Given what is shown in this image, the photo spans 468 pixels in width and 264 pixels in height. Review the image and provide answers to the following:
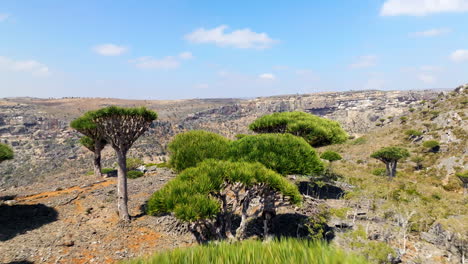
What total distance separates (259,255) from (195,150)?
14548 mm

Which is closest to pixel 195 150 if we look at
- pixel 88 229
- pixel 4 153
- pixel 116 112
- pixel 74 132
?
pixel 116 112

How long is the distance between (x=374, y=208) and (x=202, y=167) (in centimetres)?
1276

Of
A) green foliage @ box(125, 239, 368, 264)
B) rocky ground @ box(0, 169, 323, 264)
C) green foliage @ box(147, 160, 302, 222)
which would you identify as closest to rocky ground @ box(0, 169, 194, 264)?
rocky ground @ box(0, 169, 323, 264)

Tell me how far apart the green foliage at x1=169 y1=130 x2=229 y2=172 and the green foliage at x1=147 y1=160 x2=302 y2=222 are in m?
5.73

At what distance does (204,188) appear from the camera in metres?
8.67

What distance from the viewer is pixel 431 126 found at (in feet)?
182

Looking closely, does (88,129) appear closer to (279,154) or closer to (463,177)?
(279,154)

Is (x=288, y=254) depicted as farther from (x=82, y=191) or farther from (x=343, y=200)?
(x=82, y=191)

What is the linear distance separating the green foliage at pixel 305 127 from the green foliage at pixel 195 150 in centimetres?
964

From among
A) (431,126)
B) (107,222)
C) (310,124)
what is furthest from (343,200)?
(431,126)

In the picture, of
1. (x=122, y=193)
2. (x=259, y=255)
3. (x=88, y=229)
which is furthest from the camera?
(x=122, y=193)

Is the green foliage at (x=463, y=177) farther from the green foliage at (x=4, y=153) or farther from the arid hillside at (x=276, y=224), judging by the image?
the green foliage at (x=4, y=153)

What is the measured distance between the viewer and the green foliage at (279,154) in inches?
539

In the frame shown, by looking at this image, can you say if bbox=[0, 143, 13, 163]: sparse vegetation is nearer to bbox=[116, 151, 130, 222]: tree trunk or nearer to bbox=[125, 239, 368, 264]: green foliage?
bbox=[116, 151, 130, 222]: tree trunk
